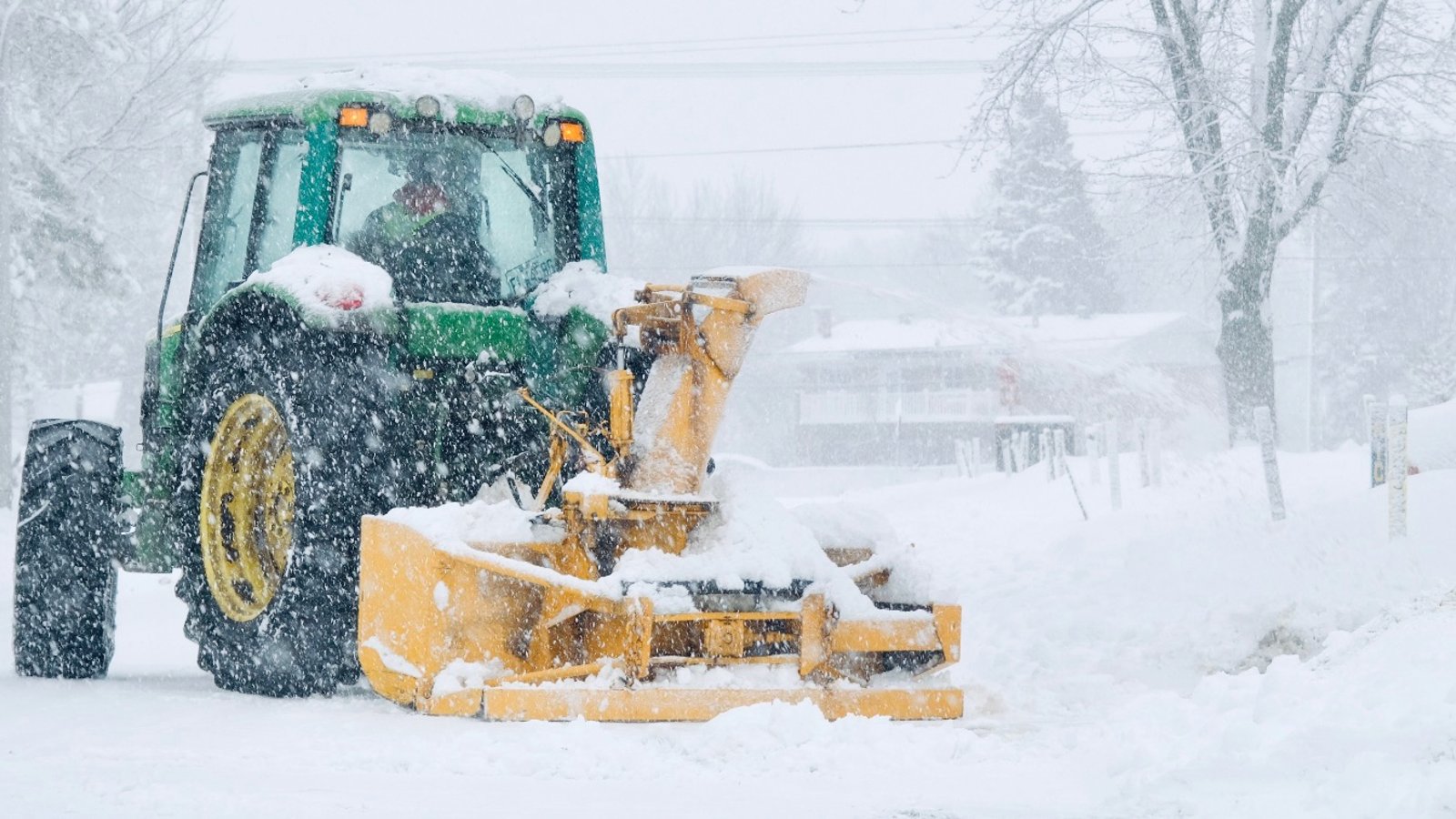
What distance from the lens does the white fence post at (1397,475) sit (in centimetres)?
947

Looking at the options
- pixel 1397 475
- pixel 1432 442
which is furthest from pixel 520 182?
pixel 1432 442

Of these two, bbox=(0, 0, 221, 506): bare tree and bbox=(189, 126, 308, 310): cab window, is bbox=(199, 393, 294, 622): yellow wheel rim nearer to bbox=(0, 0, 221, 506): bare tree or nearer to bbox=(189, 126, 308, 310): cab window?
bbox=(189, 126, 308, 310): cab window

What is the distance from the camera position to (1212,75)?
1886 cm

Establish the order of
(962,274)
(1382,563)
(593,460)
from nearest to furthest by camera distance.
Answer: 1. (593,460)
2. (1382,563)
3. (962,274)

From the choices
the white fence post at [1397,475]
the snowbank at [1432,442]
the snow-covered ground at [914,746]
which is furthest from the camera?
the snowbank at [1432,442]

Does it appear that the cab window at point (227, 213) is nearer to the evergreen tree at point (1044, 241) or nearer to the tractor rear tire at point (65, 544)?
the tractor rear tire at point (65, 544)

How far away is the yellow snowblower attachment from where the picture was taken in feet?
17.5

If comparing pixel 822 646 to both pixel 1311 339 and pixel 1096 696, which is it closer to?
pixel 1096 696

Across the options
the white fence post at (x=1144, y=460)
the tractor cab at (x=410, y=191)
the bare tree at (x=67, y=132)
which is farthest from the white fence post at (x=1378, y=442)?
the bare tree at (x=67, y=132)

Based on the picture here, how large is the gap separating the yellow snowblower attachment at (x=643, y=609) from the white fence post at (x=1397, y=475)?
4.61 metres

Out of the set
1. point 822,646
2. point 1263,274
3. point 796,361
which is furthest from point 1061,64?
point 796,361

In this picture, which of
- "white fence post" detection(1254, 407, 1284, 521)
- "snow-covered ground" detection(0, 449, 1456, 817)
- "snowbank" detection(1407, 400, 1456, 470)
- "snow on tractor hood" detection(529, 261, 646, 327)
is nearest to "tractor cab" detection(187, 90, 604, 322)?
"snow on tractor hood" detection(529, 261, 646, 327)

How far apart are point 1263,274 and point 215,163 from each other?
50.4ft

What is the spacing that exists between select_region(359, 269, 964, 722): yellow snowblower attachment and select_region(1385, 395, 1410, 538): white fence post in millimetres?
4613
